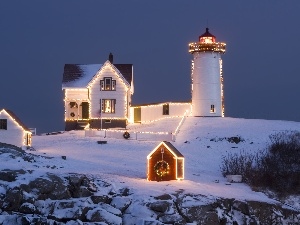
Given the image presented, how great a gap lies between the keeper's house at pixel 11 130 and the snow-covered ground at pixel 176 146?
1.63 metres

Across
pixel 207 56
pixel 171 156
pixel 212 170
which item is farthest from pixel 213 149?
pixel 207 56

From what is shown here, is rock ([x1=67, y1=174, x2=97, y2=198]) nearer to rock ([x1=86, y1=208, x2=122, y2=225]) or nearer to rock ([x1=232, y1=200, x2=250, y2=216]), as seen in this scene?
rock ([x1=86, y1=208, x2=122, y2=225])

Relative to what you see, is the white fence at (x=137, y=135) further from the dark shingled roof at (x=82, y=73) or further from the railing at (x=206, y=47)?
the railing at (x=206, y=47)

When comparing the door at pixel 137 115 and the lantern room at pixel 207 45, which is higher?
the lantern room at pixel 207 45

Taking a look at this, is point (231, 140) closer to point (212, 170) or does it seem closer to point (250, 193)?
point (212, 170)

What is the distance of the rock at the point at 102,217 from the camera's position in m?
34.8

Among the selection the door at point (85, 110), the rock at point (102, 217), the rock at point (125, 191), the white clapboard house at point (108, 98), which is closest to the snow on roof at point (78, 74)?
the white clapboard house at point (108, 98)

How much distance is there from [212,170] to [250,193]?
8595 mm

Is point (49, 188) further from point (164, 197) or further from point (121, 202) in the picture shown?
point (164, 197)

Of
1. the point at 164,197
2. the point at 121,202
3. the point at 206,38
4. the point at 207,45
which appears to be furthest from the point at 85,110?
the point at 121,202

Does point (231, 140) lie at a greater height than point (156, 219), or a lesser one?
greater

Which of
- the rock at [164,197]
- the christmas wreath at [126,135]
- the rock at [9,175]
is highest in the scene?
the christmas wreath at [126,135]

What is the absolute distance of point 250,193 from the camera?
41562 mm

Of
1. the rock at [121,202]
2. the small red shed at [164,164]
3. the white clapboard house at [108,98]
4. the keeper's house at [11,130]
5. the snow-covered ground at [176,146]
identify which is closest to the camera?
the rock at [121,202]
